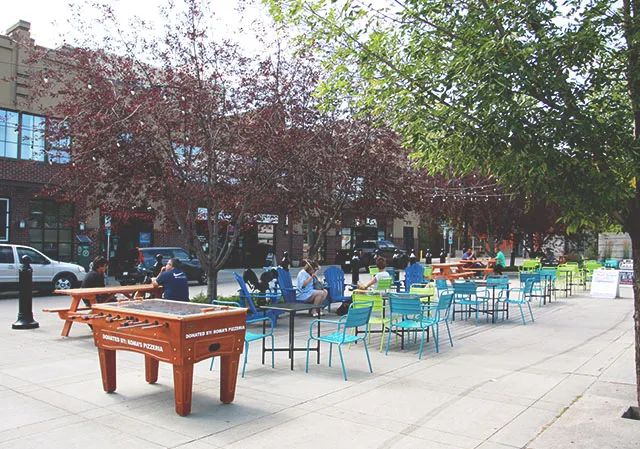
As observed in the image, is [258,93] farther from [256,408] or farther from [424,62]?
[256,408]

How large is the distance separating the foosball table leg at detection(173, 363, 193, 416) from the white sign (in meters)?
16.8

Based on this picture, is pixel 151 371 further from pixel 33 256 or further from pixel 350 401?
pixel 33 256

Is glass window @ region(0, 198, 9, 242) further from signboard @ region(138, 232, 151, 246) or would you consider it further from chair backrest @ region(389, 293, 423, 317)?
chair backrest @ region(389, 293, 423, 317)

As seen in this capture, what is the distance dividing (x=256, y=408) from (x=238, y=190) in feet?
24.3

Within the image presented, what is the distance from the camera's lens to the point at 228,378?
19.1 feet

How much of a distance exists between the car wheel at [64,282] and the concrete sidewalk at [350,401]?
8.84m

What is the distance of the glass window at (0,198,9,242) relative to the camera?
23.6 metres

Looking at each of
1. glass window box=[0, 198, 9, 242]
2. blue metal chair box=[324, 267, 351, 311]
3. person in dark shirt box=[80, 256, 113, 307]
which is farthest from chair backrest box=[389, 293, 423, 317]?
glass window box=[0, 198, 9, 242]

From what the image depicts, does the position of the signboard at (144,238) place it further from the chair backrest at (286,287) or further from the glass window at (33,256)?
the chair backrest at (286,287)

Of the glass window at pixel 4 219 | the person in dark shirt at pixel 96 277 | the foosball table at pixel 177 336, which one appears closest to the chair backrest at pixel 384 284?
the person in dark shirt at pixel 96 277

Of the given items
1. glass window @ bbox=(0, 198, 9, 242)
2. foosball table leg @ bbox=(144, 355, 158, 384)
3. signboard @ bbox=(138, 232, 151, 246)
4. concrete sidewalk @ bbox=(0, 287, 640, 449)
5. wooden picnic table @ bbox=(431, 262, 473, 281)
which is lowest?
concrete sidewalk @ bbox=(0, 287, 640, 449)

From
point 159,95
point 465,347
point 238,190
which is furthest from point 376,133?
point 465,347

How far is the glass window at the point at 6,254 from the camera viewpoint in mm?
16969

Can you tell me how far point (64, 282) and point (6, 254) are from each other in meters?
1.96
